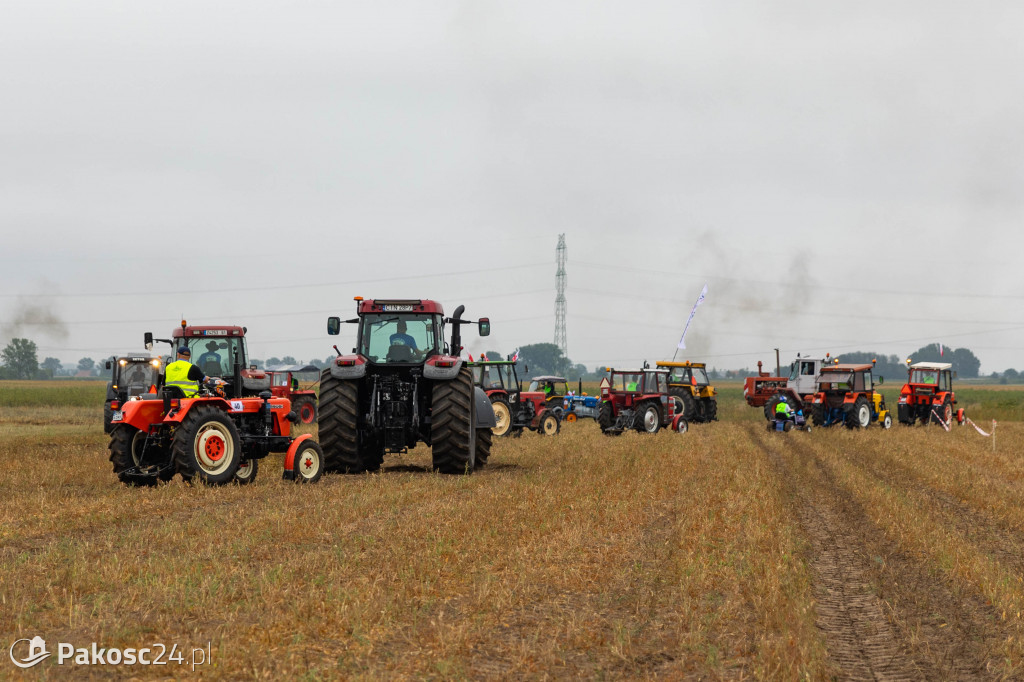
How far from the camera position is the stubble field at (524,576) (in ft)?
16.2

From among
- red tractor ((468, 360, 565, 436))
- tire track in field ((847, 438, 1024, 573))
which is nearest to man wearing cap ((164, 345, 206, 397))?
tire track in field ((847, 438, 1024, 573))

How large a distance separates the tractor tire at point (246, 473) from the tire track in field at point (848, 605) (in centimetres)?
678

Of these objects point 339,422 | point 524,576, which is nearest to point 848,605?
point 524,576

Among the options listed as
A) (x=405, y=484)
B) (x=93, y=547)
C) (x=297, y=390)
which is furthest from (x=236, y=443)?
(x=297, y=390)

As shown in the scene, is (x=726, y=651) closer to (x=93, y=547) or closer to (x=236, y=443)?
(x=93, y=547)

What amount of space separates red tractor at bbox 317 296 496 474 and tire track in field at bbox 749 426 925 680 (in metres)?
5.00

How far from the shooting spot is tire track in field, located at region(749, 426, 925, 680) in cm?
501

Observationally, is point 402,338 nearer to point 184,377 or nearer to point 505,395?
point 184,377

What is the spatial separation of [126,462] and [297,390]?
17.3 m

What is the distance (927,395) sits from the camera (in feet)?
94.6

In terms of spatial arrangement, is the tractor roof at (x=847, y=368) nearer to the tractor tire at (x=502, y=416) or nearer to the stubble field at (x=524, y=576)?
the tractor tire at (x=502, y=416)

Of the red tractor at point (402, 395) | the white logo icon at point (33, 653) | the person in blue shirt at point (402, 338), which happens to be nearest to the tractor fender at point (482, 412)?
the red tractor at point (402, 395)

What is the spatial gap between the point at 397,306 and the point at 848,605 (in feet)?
30.7

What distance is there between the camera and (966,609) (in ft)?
20.2
